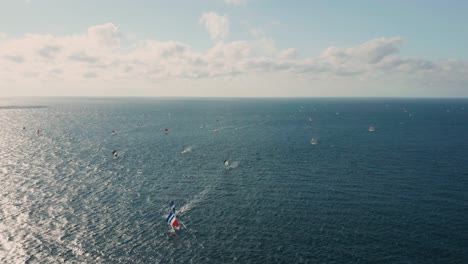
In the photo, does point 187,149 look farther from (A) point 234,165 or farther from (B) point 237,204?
(B) point 237,204

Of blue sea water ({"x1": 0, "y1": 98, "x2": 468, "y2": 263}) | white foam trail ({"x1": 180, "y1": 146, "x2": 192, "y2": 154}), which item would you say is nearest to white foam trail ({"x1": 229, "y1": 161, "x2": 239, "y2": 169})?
blue sea water ({"x1": 0, "y1": 98, "x2": 468, "y2": 263})

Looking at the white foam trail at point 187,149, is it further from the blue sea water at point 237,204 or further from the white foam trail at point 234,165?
the white foam trail at point 234,165

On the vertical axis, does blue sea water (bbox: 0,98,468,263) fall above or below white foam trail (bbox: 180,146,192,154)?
below

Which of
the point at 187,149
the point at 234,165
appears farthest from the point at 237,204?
the point at 187,149

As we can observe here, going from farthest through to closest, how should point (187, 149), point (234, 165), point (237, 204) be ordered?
point (187, 149), point (234, 165), point (237, 204)

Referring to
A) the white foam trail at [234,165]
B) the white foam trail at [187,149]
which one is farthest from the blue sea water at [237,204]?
the white foam trail at [187,149]

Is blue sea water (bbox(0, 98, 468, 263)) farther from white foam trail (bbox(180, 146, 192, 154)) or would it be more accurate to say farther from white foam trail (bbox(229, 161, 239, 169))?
white foam trail (bbox(180, 146, 192, 154))

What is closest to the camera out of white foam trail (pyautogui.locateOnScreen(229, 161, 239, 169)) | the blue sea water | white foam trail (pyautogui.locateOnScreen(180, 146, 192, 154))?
the blue sea water

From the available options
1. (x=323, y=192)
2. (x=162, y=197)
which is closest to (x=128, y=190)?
(x=162, y=197)

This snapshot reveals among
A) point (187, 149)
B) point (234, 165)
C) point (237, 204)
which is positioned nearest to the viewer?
point (237, 204)

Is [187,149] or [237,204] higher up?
[187,149]

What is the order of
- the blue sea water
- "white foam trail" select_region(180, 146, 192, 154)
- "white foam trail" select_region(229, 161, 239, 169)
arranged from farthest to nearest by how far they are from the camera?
"white foam trail" select_region(180, 146, 192, 154), "white foam trail" select_region(229, 161, 239, 169), the blue sea water
